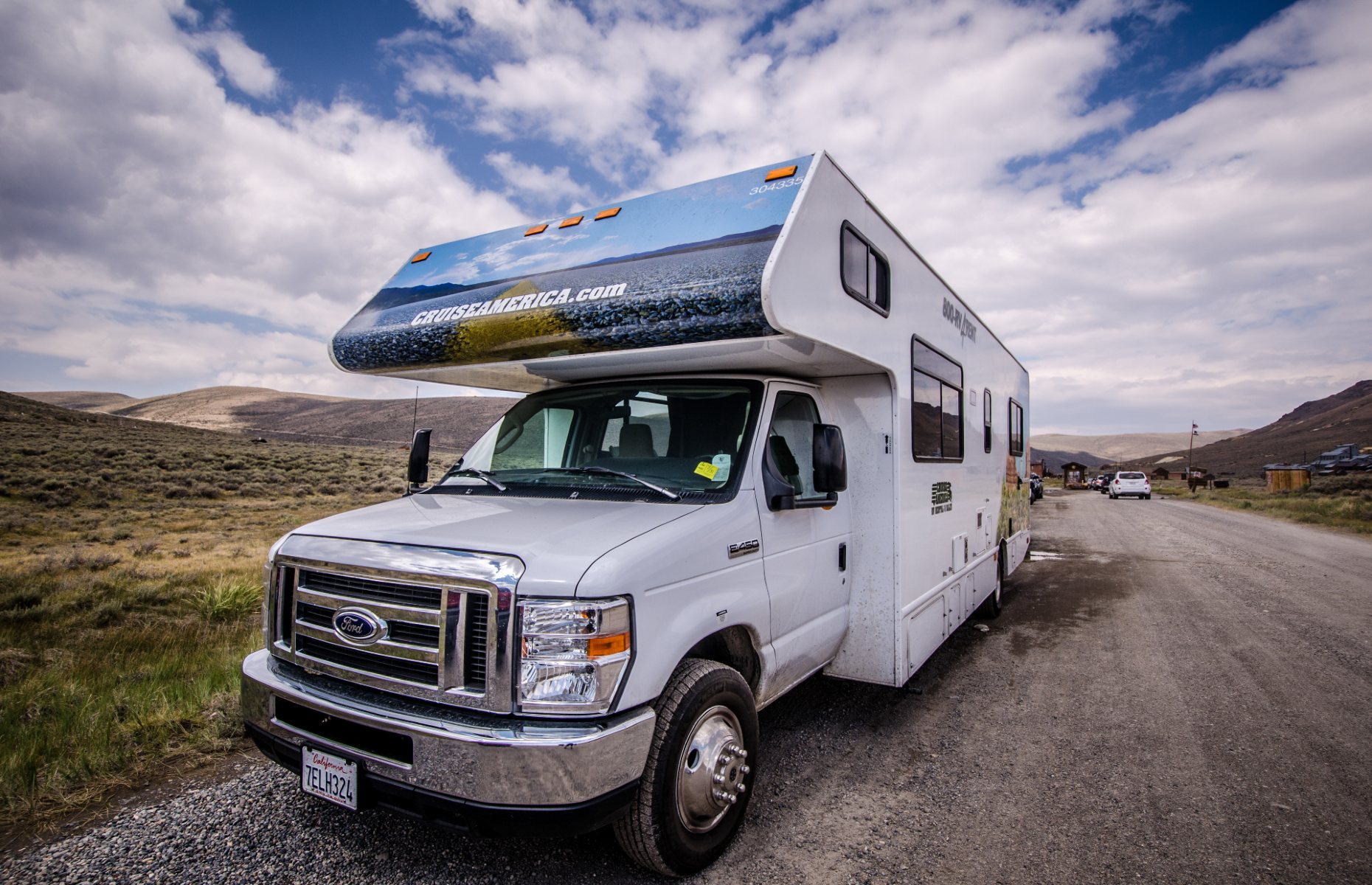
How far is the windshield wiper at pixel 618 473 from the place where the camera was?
3.26 meters

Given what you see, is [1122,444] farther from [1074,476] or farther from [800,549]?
[800,549]

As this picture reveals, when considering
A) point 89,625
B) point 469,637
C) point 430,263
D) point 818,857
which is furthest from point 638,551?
point 89,625

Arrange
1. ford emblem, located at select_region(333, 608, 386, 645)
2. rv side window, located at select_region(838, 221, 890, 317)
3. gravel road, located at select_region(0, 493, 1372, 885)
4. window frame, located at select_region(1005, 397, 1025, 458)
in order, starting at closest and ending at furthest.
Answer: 1. ford emblem, located at select_region(333, 608, 386, 645)
2. gravel road, located at select_region(0, 493, 1372, 885)
3. rv side window, located at select_region(838, 221, 890, 317)
4. window frame, located at select_region(1005, 397, 1025, 458)

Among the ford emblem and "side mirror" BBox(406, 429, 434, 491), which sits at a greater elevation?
"side mirror" BBox(406, 429, 434, 491)

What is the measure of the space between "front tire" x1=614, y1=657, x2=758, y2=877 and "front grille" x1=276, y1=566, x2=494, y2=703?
29.4 inches

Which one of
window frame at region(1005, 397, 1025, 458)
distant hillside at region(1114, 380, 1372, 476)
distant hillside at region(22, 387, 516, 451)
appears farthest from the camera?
distant hillside at region(1114, 380, 1372, 476)

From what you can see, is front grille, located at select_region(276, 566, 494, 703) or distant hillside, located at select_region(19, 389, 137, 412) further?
distant hillside, located at select_region(19, 389, 137, 412)

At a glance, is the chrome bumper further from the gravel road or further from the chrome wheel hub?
the gravel road

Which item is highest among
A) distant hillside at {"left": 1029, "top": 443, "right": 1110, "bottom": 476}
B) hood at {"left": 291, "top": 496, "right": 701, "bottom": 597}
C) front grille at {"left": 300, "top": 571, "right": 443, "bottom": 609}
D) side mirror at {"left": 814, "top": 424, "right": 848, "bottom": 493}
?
distant hillside at {"left": 1029, "top": 443, "right": 1110, "bottom": 476}

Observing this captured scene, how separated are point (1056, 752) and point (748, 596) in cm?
236

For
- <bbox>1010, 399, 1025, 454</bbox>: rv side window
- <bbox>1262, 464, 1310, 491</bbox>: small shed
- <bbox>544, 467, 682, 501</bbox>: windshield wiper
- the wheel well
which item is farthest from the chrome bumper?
<bbox>1262, 464, 1310, 491</bbox>: small shed

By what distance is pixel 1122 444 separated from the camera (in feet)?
559

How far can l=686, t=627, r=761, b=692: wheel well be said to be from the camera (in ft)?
10.7

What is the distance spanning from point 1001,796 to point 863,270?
9.52 ft
